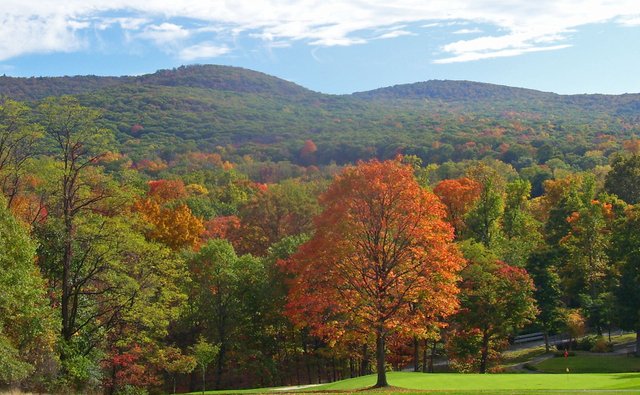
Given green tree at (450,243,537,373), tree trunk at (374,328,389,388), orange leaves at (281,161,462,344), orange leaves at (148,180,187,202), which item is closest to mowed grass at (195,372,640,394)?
tree trunk at (374,328,389,388)

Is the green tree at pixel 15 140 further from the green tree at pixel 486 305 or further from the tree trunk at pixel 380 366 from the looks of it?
the green tree at pixel 486 305

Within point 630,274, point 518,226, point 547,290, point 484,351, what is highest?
point 518,226

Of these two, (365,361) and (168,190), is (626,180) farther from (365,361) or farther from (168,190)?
(168,190)

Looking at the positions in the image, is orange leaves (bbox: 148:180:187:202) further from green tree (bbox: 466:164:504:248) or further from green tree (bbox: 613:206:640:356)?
green tree (bbox: 613:206:640:356)

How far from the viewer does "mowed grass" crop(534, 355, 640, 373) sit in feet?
127

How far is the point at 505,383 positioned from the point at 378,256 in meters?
7.52

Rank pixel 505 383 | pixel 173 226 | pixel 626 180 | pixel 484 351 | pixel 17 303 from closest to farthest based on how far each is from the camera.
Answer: pixel 17 303
pixel 505 383
pixel 484 351
pixel 173 226
pixel 626 180

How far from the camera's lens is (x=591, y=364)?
1583 inches

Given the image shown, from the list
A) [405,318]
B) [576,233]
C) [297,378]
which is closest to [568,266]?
[576,233]

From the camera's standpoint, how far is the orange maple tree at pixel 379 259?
27.3 meters

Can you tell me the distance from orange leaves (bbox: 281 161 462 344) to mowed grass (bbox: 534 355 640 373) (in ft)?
55.3

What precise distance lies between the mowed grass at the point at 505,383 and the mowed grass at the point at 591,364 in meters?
12.9

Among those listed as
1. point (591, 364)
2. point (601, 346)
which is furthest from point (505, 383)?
point (601, 346)

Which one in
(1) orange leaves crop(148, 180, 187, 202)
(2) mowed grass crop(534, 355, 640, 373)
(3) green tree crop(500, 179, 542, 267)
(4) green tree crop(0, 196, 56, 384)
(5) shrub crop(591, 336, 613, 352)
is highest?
(1) orange leaves crop(148, 180, 187, 202)
